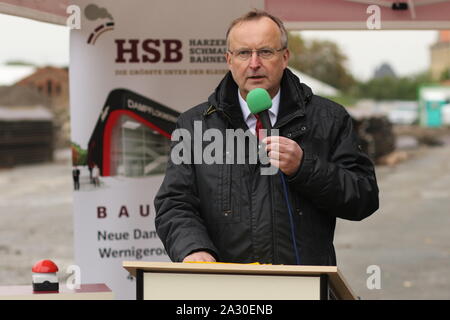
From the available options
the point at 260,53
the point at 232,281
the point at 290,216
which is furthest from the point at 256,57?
the point at 232,281

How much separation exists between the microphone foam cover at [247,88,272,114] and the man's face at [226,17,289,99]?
0.21 metres

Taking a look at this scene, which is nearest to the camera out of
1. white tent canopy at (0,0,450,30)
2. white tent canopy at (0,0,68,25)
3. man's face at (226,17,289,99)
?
man's face at (226,17,289,99)

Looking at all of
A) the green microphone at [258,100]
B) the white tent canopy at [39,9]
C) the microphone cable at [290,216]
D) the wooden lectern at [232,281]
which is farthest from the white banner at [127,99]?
the wooden lectern at [232,281]

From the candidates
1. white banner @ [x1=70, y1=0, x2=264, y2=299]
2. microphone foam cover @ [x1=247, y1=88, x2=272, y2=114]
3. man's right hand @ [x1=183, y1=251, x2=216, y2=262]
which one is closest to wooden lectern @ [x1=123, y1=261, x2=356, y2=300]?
man's right hand @ [x1=183, y1=251, x2=216, y2=262]

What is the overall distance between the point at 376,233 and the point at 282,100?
40.6ft

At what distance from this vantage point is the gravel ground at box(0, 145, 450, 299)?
11.0m

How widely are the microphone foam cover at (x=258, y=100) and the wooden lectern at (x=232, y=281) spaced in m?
0.63

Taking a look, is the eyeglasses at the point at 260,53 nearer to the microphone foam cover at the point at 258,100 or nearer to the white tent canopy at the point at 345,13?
the microphone foam cover at the point at 258,100

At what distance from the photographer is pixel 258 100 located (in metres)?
2.93

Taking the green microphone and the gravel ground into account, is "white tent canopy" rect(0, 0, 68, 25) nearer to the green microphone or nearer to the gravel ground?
the green microphone

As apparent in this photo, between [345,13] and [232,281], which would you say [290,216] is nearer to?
[232,281]

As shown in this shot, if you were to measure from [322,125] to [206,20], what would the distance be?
2427 mm
